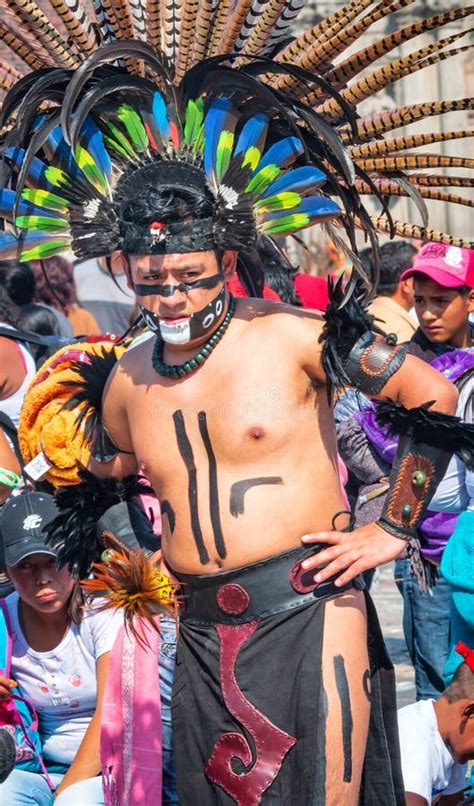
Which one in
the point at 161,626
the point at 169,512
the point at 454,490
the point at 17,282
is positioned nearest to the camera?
the point at 169,512

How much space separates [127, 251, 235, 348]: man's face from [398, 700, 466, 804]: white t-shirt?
132cm

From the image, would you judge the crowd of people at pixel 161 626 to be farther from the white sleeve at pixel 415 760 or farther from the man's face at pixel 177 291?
the man's face at pixel 177 291

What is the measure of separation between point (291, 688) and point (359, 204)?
1.29 metres

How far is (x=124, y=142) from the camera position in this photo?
3633 millimetres

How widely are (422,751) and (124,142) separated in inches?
77.1

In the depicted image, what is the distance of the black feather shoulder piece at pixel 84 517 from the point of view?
3828 millimetres

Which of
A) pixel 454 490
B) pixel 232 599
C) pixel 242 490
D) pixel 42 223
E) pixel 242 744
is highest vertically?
pixel 42 223

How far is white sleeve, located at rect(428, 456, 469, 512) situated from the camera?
4652mm

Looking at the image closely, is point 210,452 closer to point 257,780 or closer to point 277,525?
point 277,525

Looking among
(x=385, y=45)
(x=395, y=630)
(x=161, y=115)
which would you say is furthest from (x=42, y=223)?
(x=395, y=630)

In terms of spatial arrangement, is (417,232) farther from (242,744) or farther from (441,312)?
(242,744)

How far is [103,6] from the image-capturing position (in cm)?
369

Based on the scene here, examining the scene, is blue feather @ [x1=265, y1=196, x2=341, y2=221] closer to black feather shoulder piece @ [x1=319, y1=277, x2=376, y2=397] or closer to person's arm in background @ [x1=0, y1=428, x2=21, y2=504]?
black feather shoulder piece @ [x1=319, y1=277, x2=376, y2=397]

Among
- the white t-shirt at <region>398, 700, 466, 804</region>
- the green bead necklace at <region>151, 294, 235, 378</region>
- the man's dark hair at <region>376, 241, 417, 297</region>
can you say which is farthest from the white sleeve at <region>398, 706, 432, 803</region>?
the man's dark hair at <region>376, 241, 417, 297</region>
